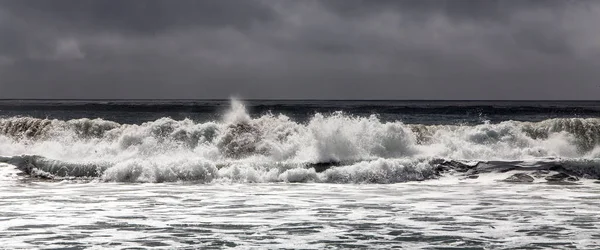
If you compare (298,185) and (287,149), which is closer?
(298,185)

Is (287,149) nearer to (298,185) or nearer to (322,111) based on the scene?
(298,185)

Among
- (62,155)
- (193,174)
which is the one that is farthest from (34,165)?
(193,174)

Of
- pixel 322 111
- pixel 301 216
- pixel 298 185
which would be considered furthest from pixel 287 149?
pixel 322 111

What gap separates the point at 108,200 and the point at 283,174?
561cm

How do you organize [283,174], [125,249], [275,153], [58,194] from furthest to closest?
[275,153], [283,174], [58,194], [125,249]

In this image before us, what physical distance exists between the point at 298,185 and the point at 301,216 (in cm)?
557

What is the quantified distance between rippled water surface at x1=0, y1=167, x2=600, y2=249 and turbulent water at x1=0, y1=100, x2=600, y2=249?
0.11 feet

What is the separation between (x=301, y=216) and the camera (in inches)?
528

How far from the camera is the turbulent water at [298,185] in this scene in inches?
457

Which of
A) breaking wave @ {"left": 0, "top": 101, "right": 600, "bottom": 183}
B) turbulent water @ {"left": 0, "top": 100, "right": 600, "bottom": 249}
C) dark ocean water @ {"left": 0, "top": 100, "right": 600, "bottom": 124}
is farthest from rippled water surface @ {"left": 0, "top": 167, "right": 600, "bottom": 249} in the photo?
dark ocean water @ {"left": 0, "top": 100, "right": 600, "bottom": 124}

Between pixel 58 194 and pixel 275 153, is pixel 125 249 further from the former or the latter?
pixel 275 153

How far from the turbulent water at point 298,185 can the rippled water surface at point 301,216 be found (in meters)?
0.04

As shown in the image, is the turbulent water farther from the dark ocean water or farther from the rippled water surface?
the dark ocean water

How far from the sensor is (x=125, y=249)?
10.5m
